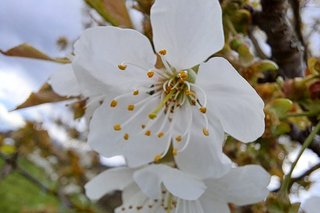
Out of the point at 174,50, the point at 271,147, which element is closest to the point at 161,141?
the point at 174,50

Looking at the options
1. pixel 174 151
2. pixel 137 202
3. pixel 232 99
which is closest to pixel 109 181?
pixel 137 202

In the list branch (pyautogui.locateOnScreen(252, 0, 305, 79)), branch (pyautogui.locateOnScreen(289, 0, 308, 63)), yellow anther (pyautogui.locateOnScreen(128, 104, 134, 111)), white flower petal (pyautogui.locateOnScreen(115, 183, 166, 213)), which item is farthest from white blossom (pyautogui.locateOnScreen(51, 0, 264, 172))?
branch (pyautogui.locateOnScreen(289, 0, 308, 63))

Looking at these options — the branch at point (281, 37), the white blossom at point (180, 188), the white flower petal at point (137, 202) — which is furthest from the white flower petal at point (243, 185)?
the branch at point (281, 37)

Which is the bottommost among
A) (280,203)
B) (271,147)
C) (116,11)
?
(271,147)

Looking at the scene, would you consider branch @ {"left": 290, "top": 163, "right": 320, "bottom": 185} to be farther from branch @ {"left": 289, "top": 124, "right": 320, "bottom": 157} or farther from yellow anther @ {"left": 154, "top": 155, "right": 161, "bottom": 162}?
yellow anther @ {"left": 154, "top": 155, "right": 161, "bottom": 162}

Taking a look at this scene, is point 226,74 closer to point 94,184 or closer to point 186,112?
point 186,112

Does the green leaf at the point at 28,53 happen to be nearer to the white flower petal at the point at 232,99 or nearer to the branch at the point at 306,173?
the white flower petal at the point at 232,99

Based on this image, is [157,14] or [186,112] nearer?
[157,14]
